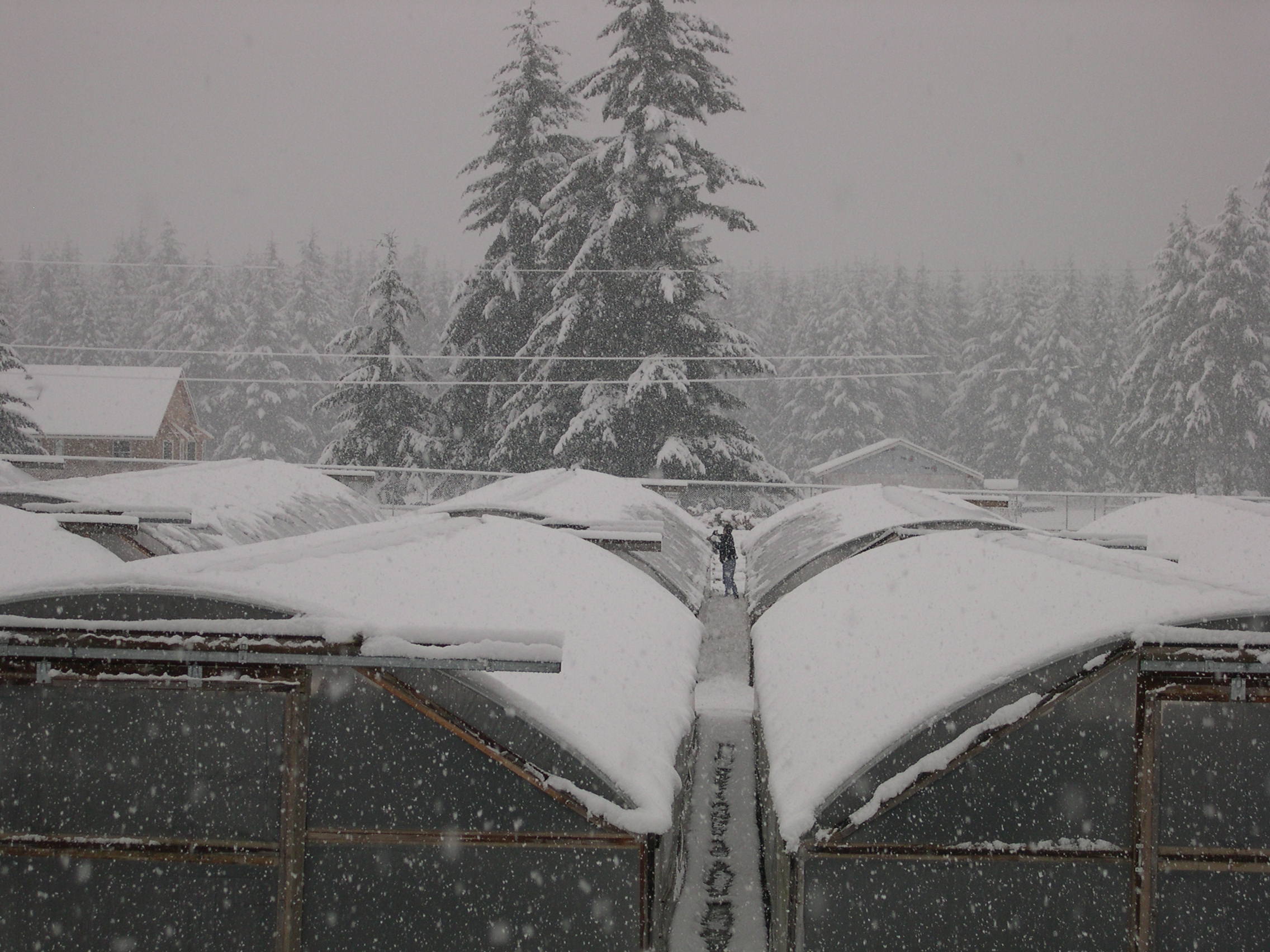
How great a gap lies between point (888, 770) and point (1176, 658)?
1.52 meters

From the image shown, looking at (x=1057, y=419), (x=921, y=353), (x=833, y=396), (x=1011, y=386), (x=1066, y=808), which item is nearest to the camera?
(x=1066, y=808)

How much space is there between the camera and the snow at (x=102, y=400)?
→ 4000cm

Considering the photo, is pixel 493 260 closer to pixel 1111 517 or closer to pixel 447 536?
pixel 1111 517

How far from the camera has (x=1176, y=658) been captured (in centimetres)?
502

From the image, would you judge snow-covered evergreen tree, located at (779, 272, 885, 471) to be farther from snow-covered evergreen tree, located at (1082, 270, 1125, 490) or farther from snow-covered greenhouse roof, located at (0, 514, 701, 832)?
snow-covered greenhouse roof, located at (0, 514, 701, 832)

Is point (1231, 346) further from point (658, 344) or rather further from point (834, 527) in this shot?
point (834, 527)

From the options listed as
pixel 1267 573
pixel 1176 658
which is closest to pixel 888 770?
pixel 1176 658

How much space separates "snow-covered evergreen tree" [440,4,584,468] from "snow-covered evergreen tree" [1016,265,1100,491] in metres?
28.4

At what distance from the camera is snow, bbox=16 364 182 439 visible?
40.0m

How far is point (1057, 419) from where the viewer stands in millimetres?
50406

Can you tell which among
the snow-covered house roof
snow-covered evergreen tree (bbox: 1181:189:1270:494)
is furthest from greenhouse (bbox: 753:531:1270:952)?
snow-covered evergreen tree (bbox: 1181:189:1270:494)

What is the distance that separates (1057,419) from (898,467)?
14089mm

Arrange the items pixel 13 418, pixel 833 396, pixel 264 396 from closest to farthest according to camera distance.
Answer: pixel 13 418
pixel 264 396
pixel 833 396

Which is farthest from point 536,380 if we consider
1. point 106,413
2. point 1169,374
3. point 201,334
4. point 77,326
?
point 77,326
